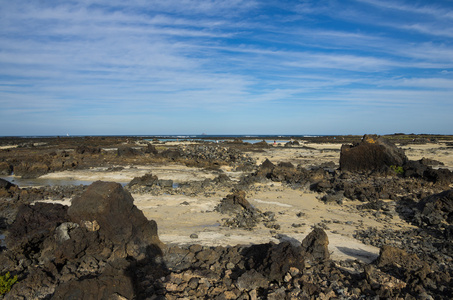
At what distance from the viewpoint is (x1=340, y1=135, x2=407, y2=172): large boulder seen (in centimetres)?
1748

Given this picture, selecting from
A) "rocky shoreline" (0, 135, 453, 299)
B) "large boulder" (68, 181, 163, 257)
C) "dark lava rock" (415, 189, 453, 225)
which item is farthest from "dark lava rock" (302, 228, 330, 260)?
"dark lava rock" (415, 189, 453, 225)

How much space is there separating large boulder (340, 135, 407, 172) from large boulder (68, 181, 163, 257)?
14333mm

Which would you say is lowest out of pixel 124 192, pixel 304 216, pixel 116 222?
pixel 304 216

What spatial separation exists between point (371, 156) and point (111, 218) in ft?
50.8

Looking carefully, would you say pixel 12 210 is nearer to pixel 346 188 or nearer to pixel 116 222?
pixel 116 222

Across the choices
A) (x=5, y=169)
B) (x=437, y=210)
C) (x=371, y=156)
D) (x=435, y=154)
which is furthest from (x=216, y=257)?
(x=435, y=154)

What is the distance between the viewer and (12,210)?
1098 cm

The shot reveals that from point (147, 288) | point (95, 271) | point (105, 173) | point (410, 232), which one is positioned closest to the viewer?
point (147, 288)

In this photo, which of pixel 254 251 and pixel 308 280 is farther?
pixel 254 251

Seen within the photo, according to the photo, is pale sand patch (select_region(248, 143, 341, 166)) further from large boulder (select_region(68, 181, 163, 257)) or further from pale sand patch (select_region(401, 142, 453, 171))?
large boulder (select_region(68, 181, 163, 257))

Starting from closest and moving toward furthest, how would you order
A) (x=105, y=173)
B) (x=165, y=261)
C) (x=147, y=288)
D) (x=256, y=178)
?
1. (x=147, y=288)
2. (x=165, y=261)
3. (x=256, y=178)
4. (x=105, y=173)

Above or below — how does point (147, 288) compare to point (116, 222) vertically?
below

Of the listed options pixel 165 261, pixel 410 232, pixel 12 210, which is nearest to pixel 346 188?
pixel 410 232

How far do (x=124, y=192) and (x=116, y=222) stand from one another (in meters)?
0.80
